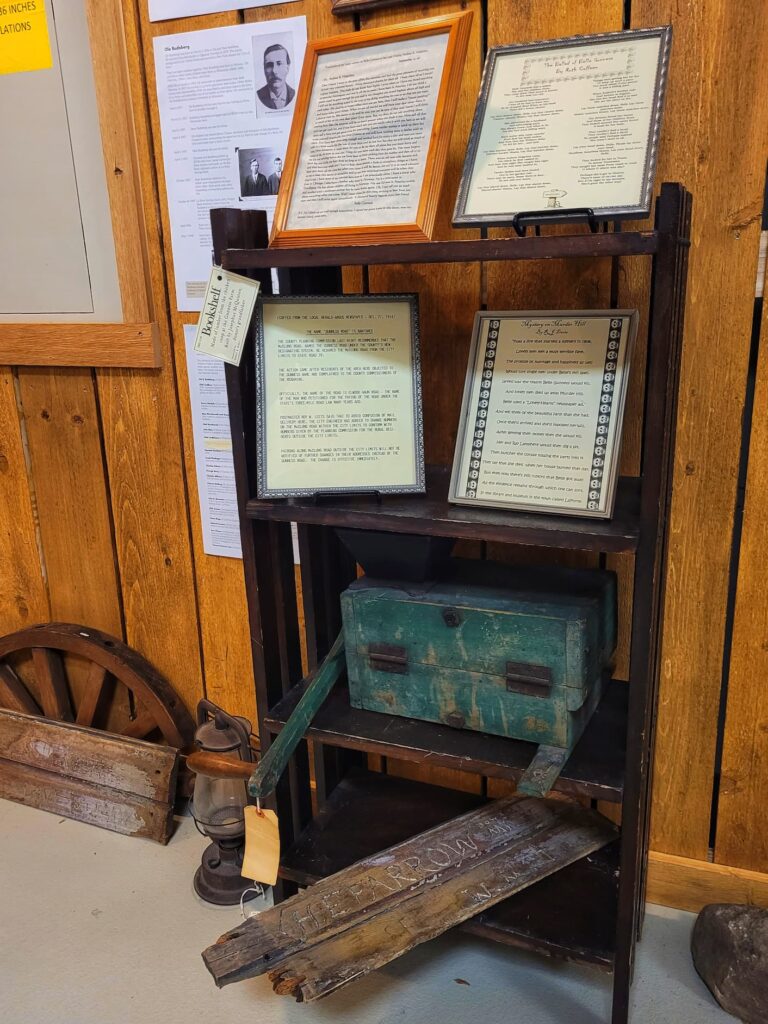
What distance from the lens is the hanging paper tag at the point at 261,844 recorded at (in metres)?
1.39

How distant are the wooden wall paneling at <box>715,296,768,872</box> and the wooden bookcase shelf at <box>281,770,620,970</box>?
0.24 metres

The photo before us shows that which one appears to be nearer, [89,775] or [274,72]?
[274,72]

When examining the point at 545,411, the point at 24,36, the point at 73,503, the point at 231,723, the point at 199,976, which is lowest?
the point at 199,976

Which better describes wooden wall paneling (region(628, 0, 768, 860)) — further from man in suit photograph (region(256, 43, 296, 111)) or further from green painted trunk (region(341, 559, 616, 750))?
man in suit photograph (region(256, 43, 296, 111))

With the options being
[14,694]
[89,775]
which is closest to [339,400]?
[89,775]

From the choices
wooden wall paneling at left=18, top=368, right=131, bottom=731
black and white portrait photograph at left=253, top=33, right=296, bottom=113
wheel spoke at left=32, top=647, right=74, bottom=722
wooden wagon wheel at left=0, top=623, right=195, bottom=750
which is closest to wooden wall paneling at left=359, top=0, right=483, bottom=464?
black and white portrait photograph at left=253, top=33, right=296, bottom=113

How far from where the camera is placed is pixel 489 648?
1310 mm

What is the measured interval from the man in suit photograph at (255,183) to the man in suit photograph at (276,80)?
11 cm

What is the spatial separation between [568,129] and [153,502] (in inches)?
46.9

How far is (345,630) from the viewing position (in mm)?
1434

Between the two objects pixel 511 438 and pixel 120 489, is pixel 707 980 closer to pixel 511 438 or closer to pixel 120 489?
pixel 511 438

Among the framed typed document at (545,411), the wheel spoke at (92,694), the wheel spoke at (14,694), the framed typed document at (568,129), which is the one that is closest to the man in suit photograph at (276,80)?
the framed typed document at (568,129)

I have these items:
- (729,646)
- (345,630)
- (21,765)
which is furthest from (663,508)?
(21,765)

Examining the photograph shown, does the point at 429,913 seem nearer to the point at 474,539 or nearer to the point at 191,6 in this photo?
the point at 474,539
